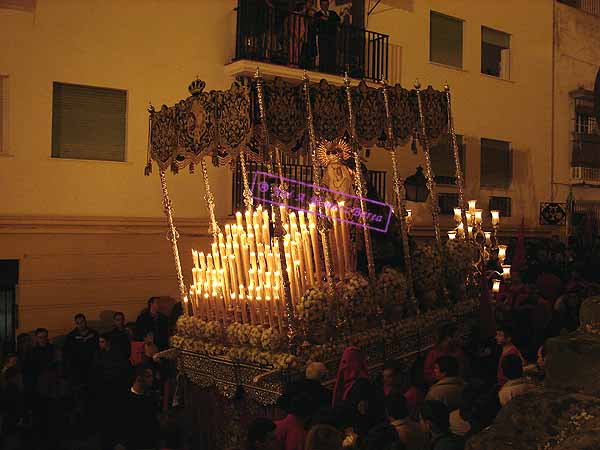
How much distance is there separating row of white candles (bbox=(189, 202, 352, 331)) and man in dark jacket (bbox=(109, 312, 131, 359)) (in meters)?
1.60

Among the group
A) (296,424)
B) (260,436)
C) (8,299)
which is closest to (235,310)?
(296,424)

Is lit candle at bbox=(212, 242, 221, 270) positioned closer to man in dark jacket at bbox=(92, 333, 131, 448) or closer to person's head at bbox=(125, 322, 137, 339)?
man in dark jacket at bbox=(92, 333, 131, 448)

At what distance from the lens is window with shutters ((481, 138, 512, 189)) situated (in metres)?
18.7

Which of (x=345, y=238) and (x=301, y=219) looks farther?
(x=345, y=238)

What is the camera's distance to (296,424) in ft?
18.7

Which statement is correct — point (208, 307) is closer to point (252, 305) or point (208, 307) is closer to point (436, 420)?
point (252, 305)

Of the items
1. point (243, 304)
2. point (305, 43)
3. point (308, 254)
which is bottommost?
point (243, 304)

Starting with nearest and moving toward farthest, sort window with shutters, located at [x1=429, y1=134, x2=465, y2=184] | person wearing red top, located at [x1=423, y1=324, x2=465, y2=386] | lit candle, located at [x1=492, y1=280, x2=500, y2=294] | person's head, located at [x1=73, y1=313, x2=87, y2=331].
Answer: person wearing red top, located at [x1=423, y1=324, x2=465, y2=386] → lit candle, located at [x1=492, y1=280, x2=500, y2=294] → person's head, located at [x1=73, y1=313, x2=87, y2=331] → window with shutters, located at [x1=429, y1=134, x2=465, y2=184]

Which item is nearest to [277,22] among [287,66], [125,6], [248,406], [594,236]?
[287,66]

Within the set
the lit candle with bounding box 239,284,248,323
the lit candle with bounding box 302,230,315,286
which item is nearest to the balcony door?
the lit candle with bounding box 239,284,248,323

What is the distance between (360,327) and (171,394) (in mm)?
2439

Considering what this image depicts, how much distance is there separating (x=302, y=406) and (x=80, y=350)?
5.42 m

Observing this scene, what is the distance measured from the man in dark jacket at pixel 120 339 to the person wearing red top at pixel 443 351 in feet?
12.4

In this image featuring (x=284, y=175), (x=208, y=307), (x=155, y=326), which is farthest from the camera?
(x=284, y=175)
